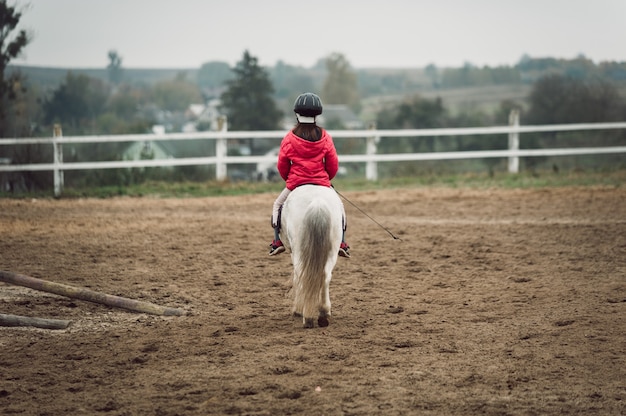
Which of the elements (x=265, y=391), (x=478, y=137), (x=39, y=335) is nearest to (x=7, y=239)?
(x=39, y=335)

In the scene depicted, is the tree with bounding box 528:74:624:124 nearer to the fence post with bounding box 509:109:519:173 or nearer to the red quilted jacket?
the fence post with bounding box 509:109:519:173

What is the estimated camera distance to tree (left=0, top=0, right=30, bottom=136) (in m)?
19.6

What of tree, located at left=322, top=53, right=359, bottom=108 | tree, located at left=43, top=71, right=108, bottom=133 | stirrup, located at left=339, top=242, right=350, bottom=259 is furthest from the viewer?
tree, located at left=322, top=53, right=359, bottom=108

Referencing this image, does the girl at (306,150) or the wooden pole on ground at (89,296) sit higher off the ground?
the girl at (306,150)

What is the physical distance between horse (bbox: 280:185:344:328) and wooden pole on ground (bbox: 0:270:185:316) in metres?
1.36

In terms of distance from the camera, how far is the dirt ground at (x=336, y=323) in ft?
15.9

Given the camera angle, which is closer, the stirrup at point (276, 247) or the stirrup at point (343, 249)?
the stirrup at point (343, 249)

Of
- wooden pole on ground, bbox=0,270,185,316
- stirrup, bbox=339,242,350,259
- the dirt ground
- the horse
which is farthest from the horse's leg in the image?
wooden pole on ground, bbox=0,270,185,316

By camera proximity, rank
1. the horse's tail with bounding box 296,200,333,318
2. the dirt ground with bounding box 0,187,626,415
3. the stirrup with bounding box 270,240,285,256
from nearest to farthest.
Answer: the dirt ground with bounding box 0,187,626,415
the horse's tail with bounding box 296,200,333,318
the stirrup with bounding box 270,240,285,256

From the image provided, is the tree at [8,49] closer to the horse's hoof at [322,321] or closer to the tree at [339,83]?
the horse's hoof at [322,321]

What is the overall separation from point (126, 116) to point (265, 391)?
4329cm

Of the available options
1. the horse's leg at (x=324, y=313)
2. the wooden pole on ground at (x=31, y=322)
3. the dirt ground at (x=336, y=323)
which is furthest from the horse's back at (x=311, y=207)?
the wooden pole on ground at (x=31, y=322)

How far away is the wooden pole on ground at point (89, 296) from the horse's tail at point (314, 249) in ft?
4.71

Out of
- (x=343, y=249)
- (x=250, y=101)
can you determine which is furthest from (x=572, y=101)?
(x=343, y=249)
